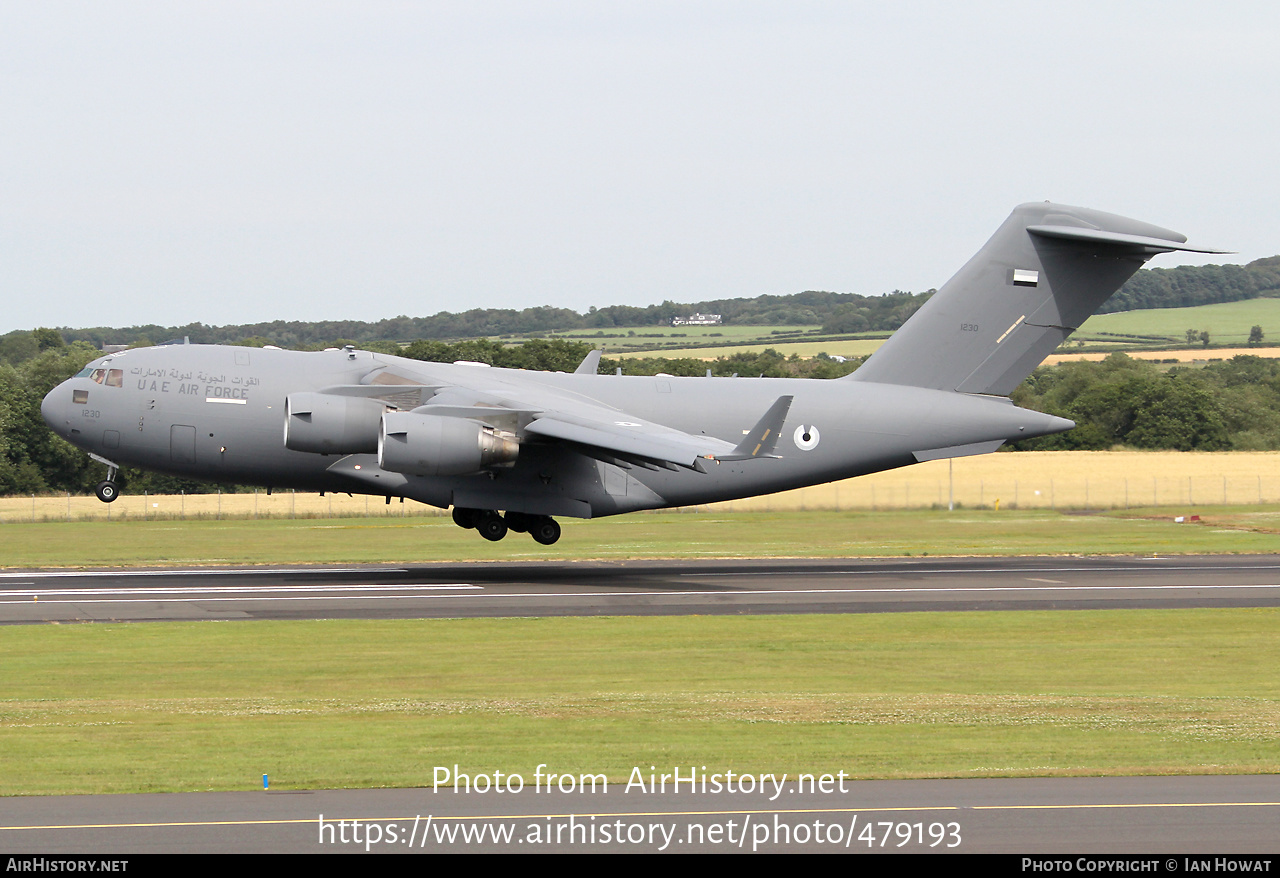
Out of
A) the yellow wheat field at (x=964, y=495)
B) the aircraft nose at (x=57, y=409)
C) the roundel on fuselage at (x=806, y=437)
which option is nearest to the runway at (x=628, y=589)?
the roundel on fuselage at (x=806, y=437)

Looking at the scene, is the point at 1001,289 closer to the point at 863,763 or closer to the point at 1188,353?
the point at 863,763

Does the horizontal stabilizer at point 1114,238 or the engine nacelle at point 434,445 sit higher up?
the horizontal stabilizer at point 1114,238

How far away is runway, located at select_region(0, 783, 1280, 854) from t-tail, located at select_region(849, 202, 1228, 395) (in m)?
20.1

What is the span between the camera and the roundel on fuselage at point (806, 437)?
2984 centimetres

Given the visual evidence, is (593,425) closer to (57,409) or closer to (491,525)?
(491,525)

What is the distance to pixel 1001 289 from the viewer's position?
3072 centimetres

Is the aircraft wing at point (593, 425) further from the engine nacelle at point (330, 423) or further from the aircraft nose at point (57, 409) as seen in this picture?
the aircraft nose at point (57, 409)

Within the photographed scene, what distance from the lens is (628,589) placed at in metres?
27.1

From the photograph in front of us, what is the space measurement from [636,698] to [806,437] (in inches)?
582

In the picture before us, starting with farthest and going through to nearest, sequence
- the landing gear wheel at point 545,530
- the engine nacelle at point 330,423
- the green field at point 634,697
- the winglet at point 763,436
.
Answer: the landing gear wheel at point 545,530, the engine nacelle at point 330,423, the winglet at point 763,436, the green field at point 634,697

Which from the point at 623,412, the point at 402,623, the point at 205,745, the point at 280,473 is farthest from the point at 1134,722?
the point at 280,473

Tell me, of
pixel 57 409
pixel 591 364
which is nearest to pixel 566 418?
pixel 591 364

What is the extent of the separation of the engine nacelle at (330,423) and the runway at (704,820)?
52.3 ft

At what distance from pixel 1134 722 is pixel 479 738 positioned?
6.94 meters
